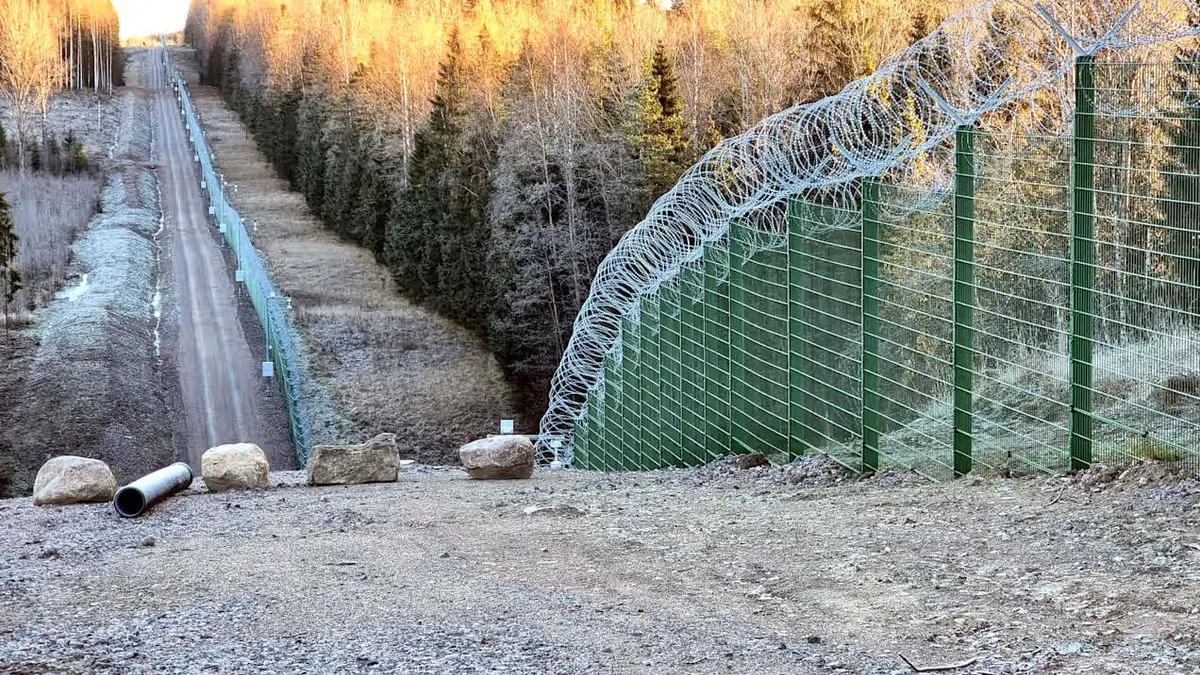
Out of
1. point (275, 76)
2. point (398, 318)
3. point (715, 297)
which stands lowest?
point (398, 318)

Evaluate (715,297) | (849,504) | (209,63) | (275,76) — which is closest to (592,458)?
(715,297)

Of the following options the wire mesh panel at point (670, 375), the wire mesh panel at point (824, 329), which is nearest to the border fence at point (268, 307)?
the wire mesh panel at point (670, 375)

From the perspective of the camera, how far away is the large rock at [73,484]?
1037cm

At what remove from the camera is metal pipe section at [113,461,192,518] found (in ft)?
31.3

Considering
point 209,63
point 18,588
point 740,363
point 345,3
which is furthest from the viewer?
point 209,63

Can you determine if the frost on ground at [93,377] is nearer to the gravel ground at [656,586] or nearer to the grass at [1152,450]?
the gravel ground at [656,586]

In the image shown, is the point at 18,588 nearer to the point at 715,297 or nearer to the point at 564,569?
the point at 564,569

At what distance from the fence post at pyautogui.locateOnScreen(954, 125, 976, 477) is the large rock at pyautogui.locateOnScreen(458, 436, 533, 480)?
4.61 m

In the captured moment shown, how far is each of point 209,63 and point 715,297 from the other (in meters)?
114

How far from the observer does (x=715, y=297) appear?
12000mm

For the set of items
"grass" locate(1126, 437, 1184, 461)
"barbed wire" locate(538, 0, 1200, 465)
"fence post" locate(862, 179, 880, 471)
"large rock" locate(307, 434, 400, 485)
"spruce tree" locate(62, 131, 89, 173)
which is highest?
"spruce tree" locate(62, 131, 89, 173)

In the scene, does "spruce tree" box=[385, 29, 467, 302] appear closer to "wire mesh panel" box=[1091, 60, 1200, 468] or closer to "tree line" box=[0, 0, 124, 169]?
"tree line" box=[0, 0, 124, 169]

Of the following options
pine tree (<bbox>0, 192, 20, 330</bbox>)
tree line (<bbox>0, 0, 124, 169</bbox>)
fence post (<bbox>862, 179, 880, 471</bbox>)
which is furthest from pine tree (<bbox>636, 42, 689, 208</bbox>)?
tree line (<bbox>0, 0, 124, 169</bbox>)

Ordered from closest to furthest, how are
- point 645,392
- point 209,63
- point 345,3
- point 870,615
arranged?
point 870,615 → point 645,392 → point 345,3 → point 209,63
